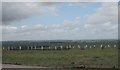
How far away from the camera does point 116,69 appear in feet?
71.2

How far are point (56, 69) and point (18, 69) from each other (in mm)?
2710

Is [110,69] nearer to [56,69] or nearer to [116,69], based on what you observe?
[116,69]

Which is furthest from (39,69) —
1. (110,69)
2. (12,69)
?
(110,69)

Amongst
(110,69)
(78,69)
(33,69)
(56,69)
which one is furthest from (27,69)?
(110,69)

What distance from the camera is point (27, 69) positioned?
22.4 meters

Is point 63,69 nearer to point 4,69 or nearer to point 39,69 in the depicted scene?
point 39,69

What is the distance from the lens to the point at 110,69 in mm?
22094

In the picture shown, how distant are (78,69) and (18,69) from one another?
428 centimetres

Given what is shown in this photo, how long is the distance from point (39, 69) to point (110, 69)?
16.5 ft

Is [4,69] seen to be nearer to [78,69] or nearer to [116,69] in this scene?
[78,69]

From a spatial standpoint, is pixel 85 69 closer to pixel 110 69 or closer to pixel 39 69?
pixel 110 69

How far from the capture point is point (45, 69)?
2252 centimetres

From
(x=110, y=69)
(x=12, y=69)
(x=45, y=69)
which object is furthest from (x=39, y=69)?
(x=110, y=69)

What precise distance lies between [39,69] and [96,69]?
4068 mm
